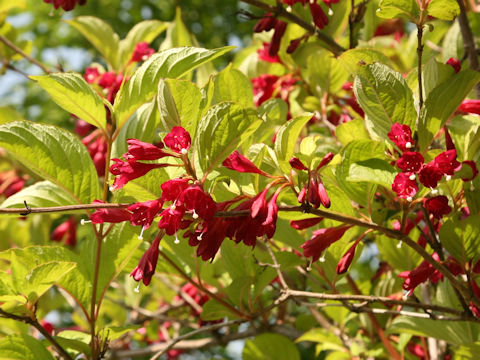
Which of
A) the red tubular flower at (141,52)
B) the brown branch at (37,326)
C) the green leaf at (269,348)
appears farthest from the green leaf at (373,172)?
the red tubular flower at (141,52)

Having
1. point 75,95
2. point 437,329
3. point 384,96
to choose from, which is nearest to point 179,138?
point 75,95

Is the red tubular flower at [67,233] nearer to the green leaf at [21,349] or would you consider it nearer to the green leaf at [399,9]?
the green leaf at [21,349]

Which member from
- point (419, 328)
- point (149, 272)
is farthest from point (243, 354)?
point (149, 272)

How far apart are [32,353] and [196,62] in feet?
2.18

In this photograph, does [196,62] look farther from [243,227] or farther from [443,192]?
[443,192]

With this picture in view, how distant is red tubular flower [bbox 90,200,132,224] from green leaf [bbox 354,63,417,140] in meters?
0.45

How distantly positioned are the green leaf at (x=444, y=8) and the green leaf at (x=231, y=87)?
0.45 meters

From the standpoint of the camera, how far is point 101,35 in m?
1.98

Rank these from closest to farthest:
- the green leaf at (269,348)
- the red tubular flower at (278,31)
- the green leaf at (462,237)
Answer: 1. the green leaf at (462,237)
2. the red tubular flower at (278,31)
3. the green leaf at (269,348)

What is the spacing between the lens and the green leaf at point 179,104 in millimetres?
926

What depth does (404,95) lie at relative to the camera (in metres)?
1.01

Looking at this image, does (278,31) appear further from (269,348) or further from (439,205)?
(269,348)

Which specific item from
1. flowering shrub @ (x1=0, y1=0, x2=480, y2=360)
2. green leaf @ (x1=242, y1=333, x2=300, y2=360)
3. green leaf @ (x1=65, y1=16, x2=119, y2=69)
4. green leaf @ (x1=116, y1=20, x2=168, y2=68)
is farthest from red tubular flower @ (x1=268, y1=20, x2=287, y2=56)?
green leaf @ (x1=242, y1=333, x2=300, y2=360)

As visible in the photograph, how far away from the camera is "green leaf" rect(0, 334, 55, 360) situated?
1.11m
